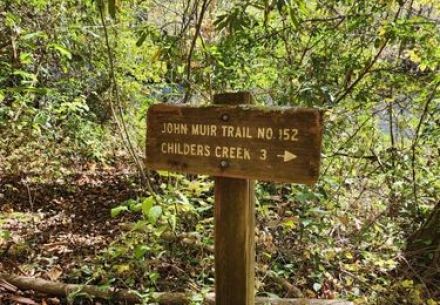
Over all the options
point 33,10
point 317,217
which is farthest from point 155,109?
point 33,10

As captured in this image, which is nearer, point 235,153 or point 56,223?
point 235,153

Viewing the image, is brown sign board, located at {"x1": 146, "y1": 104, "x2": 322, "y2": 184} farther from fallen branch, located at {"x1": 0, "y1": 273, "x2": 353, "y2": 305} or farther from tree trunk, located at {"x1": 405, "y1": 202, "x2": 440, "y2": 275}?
tree trunk, located at {"x1": 405, "y1": 202, "x2": 440, "y2": 275}

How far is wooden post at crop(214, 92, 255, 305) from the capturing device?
2049 mm

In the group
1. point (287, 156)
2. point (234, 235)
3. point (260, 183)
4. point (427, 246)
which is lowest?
point (427, 246)

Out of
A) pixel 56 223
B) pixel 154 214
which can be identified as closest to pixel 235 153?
pixel 154 214

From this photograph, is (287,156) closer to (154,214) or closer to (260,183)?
(154,214)

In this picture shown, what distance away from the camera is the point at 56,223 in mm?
4715

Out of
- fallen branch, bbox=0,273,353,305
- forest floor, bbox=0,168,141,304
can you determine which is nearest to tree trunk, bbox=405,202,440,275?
fallen branch, bbox=0,273,353,305

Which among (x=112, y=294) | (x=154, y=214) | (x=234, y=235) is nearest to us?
(x=234, y=235)

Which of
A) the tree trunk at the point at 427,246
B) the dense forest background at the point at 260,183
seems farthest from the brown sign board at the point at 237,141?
the tree trunk at the point at 427,246

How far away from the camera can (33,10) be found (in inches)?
233

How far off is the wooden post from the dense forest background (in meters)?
0.83

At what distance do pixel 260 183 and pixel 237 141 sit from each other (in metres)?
2.48

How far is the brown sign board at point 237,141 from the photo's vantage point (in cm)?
183
